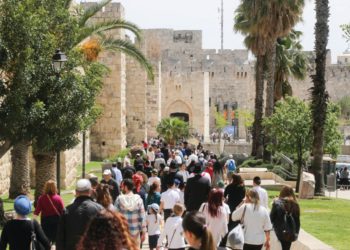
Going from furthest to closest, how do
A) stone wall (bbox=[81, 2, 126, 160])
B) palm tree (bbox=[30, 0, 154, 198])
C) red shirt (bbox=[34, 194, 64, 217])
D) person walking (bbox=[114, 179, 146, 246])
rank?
stone wall (bbox=[81, 2, 126, 160])
palm tree (bbox=[30, 0, 154, 198])
red shirt (bbox=[34, 194, 64, 217])
person walking (bbox=[114, 179, 146, 246])

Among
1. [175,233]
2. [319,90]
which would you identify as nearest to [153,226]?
[175,233]

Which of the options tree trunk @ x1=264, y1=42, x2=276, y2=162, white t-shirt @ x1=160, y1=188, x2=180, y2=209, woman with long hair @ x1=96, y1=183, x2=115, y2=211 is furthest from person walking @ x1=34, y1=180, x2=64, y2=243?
tree trunk @ x1=264, y1=42, x2=276, y2=162

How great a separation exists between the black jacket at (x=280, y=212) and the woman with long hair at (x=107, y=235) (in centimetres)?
537

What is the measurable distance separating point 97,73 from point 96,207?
1029 centimetres

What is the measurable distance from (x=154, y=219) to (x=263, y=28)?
20.7 metres

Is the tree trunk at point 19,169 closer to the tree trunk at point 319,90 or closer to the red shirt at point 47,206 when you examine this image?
the red shirt at point 47,206

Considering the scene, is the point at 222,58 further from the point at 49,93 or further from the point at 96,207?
the point at 96,207

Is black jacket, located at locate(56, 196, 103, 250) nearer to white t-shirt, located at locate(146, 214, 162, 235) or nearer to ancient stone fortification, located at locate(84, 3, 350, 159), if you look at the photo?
white t-shirt, located at locate(146, 214, 162, 235)

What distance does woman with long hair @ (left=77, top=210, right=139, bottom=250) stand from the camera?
166 inches

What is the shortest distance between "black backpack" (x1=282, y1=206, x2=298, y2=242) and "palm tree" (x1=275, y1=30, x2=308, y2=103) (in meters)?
26.8

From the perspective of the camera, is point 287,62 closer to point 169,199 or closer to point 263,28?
point 263,28

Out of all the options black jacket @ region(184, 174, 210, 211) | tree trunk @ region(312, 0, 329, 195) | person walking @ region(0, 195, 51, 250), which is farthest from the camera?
tree trunk @ region(312, 0, 329, 195)

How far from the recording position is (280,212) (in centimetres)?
951

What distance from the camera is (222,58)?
3260 inches
